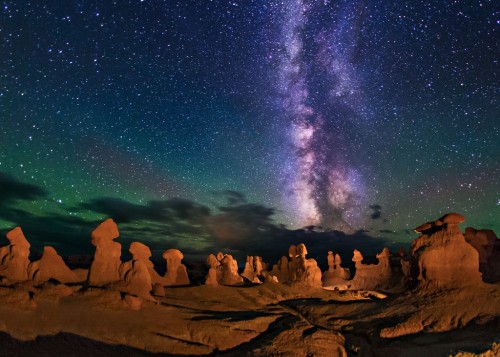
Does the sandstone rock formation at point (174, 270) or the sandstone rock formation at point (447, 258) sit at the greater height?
the sandstone rock formation at point (447, 258)

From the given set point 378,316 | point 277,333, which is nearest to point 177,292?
point 277,333

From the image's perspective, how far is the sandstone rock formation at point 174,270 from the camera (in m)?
37.1

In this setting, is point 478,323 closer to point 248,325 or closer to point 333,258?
point 248,325

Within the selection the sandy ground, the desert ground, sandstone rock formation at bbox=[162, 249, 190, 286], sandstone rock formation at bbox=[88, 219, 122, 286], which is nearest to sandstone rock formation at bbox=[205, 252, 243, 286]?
sandstone rock formation at bbox=[162, 249, 190, 286]

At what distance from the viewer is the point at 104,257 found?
2467 cm

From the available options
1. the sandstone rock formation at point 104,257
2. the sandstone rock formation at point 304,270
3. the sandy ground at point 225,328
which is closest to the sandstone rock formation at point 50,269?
the sandstone rock formation at point 104,257

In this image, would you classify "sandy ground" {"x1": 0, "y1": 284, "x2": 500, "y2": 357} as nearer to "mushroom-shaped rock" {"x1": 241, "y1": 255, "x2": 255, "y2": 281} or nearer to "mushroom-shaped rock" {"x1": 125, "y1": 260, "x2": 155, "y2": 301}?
"mushroom-shaped rock" {"x1": 125, "y1": 260, "x2": 155, "y2": 301}

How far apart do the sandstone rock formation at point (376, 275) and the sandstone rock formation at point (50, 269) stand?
38.4 metres

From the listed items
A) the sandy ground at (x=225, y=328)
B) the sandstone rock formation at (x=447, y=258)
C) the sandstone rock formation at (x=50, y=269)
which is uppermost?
the sandstone rock formation at (x=447, y=258)

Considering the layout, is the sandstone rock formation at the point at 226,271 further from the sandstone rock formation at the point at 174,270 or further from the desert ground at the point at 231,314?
the desert ground at the point at 231,314

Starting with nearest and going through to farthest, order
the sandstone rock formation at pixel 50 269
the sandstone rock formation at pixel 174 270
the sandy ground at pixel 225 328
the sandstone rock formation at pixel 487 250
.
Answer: the sandy ground at pixel 225 328 < the sandstone rock formation at pixel 50 269 < the sandstone rock formation at pixel 487 250 < the sandstone rock formation at pixel 174 270

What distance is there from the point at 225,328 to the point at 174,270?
19226 millimetres

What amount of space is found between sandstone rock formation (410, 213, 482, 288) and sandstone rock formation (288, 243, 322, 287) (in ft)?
68.5

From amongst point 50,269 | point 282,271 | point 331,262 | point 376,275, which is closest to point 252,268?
point 282,271
